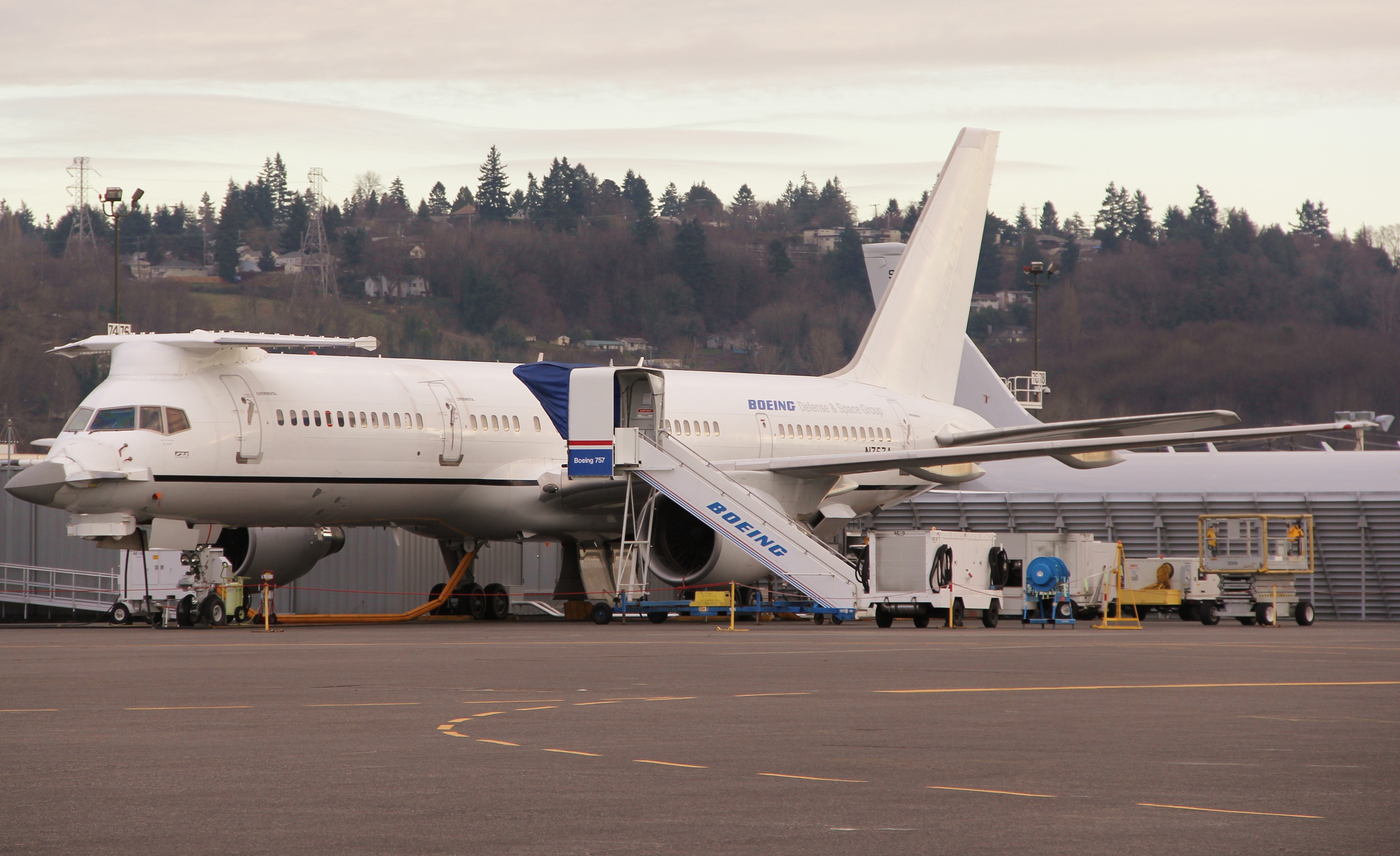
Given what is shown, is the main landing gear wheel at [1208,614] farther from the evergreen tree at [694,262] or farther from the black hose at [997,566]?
the evergreen tree at [694,262]

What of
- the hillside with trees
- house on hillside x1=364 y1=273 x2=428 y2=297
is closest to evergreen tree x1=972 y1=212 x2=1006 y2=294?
the hillside with trees

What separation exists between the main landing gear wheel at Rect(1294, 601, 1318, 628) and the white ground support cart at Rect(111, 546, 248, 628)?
682 inches

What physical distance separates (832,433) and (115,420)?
47.6ft

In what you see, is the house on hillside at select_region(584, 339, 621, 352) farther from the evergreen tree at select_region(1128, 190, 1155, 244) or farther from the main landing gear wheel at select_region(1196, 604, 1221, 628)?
the main landing gear wheel at select_region(1196, 604, 1221, 628)

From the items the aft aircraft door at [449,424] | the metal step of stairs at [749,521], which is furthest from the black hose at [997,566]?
the aft aircraft door at [449,424]

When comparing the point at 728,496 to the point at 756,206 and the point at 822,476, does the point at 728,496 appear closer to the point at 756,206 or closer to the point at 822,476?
the point at 822,476

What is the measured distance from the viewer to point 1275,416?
7856 cm

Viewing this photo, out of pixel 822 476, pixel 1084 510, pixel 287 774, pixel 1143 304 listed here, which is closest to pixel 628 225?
pixel 1143 304

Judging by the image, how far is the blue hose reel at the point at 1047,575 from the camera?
2773 cm

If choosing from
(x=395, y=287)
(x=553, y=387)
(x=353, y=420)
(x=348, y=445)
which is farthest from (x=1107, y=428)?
(x=395, y=287)

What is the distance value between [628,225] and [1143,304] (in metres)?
64.7

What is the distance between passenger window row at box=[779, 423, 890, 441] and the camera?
33094 millimetres

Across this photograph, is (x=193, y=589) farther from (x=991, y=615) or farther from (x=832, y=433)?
(x=832, y=433)

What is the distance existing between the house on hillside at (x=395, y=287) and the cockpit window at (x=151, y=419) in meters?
123
